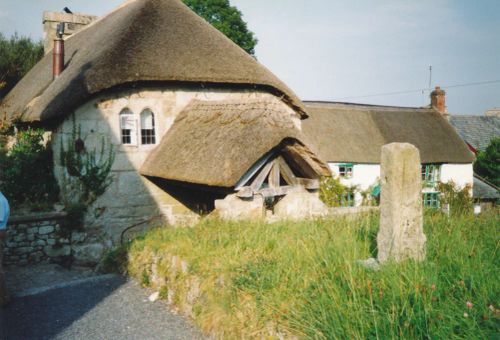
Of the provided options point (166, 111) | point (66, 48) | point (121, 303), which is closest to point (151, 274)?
point (121, 303)

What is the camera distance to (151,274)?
6.15 m

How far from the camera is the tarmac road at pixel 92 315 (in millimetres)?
4730

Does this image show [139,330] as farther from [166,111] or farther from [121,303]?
[166,111]

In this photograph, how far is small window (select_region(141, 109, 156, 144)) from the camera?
1081 centimetres

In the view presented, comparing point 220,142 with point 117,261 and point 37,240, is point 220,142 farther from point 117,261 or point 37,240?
point 37,240

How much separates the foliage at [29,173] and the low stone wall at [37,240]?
0.87 metres

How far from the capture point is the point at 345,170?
2169 centimetres

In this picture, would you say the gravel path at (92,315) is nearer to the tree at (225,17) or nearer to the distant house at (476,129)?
the tree at (225,17)

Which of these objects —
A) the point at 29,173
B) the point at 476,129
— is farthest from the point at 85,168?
the point at 476,129

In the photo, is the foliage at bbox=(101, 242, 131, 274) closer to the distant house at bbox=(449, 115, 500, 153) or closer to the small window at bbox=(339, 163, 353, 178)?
the small window at bbox=(339, 163, 353, 178)

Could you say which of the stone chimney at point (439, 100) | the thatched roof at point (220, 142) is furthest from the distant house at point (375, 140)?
the thatched roof at point (220, 142)

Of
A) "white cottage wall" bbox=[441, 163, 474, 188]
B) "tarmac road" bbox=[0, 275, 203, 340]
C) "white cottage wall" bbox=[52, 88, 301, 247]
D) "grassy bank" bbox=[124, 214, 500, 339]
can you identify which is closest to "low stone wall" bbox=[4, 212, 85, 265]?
"white cottage wall" bbox=[52, 88, 301, 247]

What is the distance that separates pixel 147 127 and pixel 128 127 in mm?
492

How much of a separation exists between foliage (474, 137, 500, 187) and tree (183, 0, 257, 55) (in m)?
15.1
